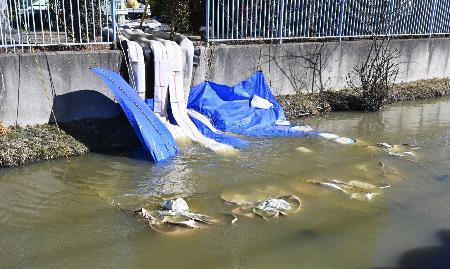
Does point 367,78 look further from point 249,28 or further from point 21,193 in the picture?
point 21,193

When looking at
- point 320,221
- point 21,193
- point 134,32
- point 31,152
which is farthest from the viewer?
point 134,32

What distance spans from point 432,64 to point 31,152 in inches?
435

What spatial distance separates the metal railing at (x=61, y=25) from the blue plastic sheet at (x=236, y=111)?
194cm

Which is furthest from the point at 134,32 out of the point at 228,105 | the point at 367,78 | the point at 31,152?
the point at 367,78

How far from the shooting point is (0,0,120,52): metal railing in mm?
7746

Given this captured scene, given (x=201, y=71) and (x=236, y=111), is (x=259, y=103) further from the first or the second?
(x=201, y=71)

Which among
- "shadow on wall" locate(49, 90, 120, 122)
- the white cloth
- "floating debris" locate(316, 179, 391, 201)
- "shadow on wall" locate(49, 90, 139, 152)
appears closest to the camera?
"floating debris" locate(316, 179, 391, 201)

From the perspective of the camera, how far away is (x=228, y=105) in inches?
362

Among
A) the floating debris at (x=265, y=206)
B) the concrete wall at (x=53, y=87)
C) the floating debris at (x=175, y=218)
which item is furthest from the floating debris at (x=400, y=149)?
the concrete wall at (x=53, y=87)

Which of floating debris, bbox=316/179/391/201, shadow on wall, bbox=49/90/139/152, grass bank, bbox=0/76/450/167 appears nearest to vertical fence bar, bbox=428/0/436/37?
grass bank, bbox=0/76/450/167

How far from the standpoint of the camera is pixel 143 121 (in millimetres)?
7457

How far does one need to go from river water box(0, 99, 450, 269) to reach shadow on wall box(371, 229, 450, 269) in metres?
0.02

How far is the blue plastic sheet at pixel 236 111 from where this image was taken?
8852 mm

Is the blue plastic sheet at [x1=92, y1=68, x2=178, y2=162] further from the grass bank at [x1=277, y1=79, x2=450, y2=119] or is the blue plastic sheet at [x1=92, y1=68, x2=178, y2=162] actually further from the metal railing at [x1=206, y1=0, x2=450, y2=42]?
the grass bank at [x1=277, y1=79, x2=450, y2=119]
